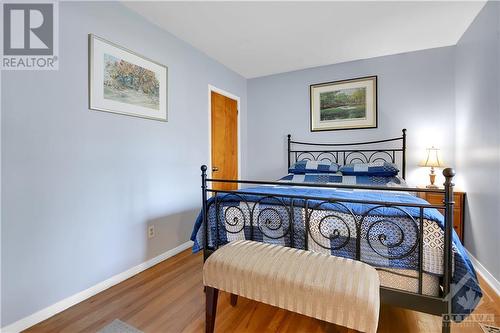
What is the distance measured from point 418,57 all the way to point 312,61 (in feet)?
4.21

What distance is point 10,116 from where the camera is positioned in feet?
4.79

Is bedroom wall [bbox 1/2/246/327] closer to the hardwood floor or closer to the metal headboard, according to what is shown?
the hardwood floor

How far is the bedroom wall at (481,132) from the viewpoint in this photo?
195 centimetres

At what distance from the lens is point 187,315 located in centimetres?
162

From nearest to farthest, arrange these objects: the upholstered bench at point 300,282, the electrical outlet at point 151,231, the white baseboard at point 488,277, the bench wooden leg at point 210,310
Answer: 1. the upholstered bench at point 300,282
2. the bench wooden leg at point 210,310
3. the white baseboard at point 488,277
4. the electrical outlet at point 151,231

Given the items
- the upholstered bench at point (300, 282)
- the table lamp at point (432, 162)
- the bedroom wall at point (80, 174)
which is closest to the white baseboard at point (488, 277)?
the table lamp at point (432, 162)

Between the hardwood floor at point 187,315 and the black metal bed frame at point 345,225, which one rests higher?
Result: the black metal bed frame at point 345,225

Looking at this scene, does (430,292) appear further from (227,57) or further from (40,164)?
(227,57)

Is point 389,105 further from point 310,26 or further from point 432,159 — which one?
point 310,26

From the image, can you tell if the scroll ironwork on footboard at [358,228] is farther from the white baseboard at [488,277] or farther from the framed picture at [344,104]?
the framed picture at [344,104]

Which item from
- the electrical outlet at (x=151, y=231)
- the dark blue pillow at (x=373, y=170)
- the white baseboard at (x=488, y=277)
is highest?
the dark blue pillow at (x=373, y=170)

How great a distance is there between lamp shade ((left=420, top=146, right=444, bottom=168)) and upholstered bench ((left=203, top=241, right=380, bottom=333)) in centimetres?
226

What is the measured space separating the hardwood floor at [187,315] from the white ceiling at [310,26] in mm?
2404

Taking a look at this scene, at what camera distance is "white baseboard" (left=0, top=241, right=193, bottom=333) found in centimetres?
150
